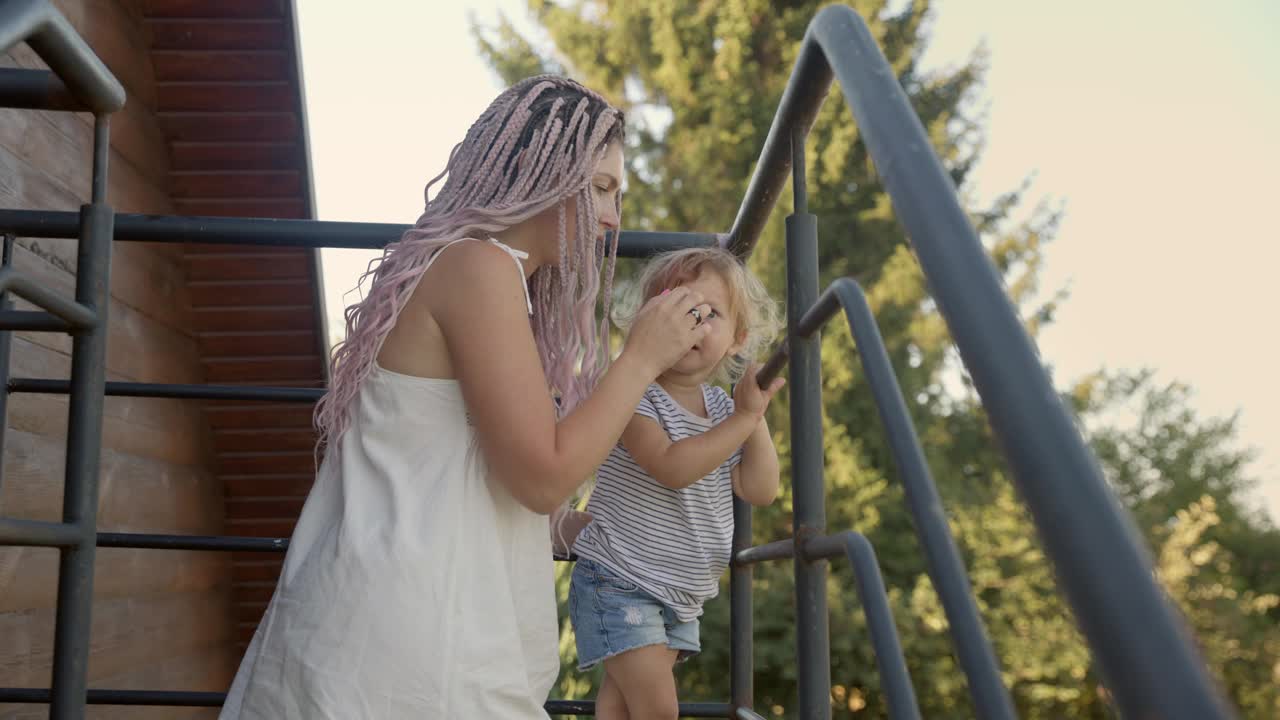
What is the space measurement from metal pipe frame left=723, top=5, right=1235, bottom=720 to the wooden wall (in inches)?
92.5

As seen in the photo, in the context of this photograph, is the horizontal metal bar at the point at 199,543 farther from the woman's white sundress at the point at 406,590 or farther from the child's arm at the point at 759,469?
the child's arm at the point at 759,469

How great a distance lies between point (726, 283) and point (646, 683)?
634mm

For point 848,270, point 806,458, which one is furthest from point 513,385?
point 848,270

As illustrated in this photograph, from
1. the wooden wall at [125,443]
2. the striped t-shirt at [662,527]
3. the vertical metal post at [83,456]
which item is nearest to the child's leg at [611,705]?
the striped t-shirt at [662,527]

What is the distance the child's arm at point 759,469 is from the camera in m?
1.77

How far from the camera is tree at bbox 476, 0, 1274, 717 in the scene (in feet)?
27.1

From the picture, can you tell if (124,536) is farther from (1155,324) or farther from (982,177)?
(1155,324)

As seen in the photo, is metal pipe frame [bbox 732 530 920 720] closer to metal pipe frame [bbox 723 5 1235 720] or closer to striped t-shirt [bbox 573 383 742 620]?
metal pipe frame [bbox 723 5 1235 720]

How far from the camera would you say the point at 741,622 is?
179cm

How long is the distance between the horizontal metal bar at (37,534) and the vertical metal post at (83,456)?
2 cm

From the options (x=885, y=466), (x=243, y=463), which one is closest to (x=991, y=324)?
(x=243, y=463)

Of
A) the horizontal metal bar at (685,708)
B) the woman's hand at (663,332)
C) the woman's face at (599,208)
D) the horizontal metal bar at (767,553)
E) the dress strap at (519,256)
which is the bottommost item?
the horizontal metal bar at (685,708)

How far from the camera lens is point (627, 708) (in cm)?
176

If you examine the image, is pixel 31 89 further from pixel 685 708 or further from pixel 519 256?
pixel 685 708
